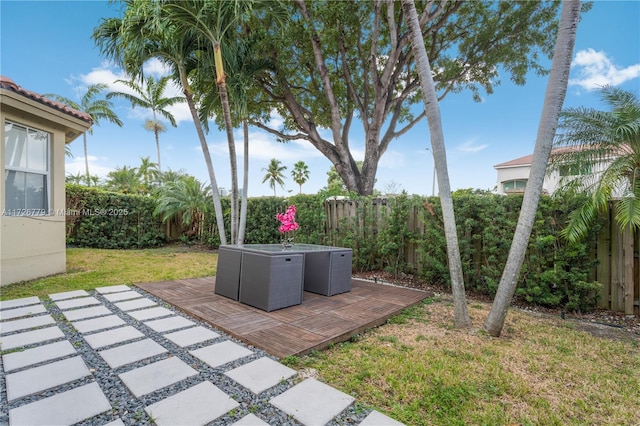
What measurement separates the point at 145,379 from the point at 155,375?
0.07 metres

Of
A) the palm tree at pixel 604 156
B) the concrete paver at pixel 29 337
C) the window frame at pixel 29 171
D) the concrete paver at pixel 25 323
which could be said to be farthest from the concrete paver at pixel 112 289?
the palm tree at pixel 604 156

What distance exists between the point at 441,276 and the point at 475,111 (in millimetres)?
11436

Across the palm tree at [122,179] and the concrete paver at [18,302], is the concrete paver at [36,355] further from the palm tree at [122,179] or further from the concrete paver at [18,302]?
the palm tree at [122,179]

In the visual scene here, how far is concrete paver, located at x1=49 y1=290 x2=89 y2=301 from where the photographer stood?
420cm

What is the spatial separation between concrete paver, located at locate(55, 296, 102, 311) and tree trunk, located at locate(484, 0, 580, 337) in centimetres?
510

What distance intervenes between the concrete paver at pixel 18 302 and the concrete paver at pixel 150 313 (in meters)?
1.54

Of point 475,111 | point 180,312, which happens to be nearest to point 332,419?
point 180,312

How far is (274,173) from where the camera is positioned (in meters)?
32.1

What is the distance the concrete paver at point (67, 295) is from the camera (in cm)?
420

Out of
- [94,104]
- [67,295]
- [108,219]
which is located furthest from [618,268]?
[94,104]

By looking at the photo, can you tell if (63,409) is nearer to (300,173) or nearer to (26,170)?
(26,170)

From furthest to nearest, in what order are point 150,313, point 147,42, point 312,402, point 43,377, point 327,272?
point 147,42 < point 327,272 < point 150,313 < point 43,377 < point 312,402

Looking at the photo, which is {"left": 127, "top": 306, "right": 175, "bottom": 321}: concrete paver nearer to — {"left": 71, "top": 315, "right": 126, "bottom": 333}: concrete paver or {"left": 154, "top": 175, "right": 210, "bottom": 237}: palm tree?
{"left": 71, "top": 315, "right": 126, "bottom": 333}: concrete paver

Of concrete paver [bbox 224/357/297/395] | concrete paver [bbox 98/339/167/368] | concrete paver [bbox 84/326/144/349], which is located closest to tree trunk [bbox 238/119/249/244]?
concrete paver [bbox 84/326/144/349]
